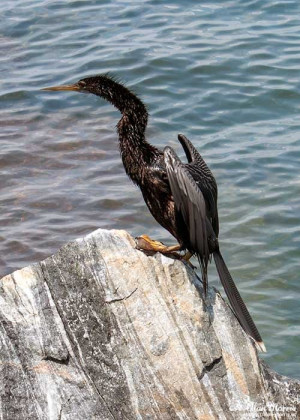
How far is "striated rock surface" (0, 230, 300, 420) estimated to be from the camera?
420 centimetres

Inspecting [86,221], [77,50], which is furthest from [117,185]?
[77,50]

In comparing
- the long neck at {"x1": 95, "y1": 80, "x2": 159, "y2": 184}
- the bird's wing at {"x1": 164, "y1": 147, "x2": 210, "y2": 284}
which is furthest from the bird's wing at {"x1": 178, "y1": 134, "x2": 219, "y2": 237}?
the long neck at {"x1": 95, "y1": 80, "x2": 159, "y2": 184}

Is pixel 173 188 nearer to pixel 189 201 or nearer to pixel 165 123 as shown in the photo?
pixel 189 201

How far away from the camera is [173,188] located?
4820 millimetres

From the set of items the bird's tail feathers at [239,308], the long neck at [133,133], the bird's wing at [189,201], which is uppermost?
the long neck at [133,133]

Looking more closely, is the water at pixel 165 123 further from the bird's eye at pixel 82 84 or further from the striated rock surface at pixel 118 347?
the bird's eye at pixel 82 84

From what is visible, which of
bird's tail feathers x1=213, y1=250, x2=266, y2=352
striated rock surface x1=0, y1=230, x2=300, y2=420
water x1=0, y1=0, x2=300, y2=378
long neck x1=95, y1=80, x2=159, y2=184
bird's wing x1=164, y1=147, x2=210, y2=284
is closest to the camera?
striated rock surface x1=0, y1=230, x2=300, y2=420

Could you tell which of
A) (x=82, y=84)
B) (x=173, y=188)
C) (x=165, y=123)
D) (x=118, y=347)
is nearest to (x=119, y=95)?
(x=82, y=84)

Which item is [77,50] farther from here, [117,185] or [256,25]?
[117,185]

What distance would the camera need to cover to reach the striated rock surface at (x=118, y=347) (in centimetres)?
420

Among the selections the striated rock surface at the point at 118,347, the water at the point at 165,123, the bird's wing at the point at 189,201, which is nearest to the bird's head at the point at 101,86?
the bird's wing at the point at 189,201

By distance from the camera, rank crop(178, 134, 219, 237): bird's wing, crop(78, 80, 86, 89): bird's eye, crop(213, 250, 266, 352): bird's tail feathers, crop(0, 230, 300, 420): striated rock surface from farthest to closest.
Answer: crop(78, 80, 86, 89): bird's eye → crop(178, 134, 219, 237): bird's wing → crop(213, 250, 266, 352): bird's tail feathers → crop(0, 230, 300, 420): striated rock surface

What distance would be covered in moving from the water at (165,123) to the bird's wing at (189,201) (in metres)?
1.77

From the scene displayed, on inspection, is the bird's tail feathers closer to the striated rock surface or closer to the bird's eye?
the striated rock surface
